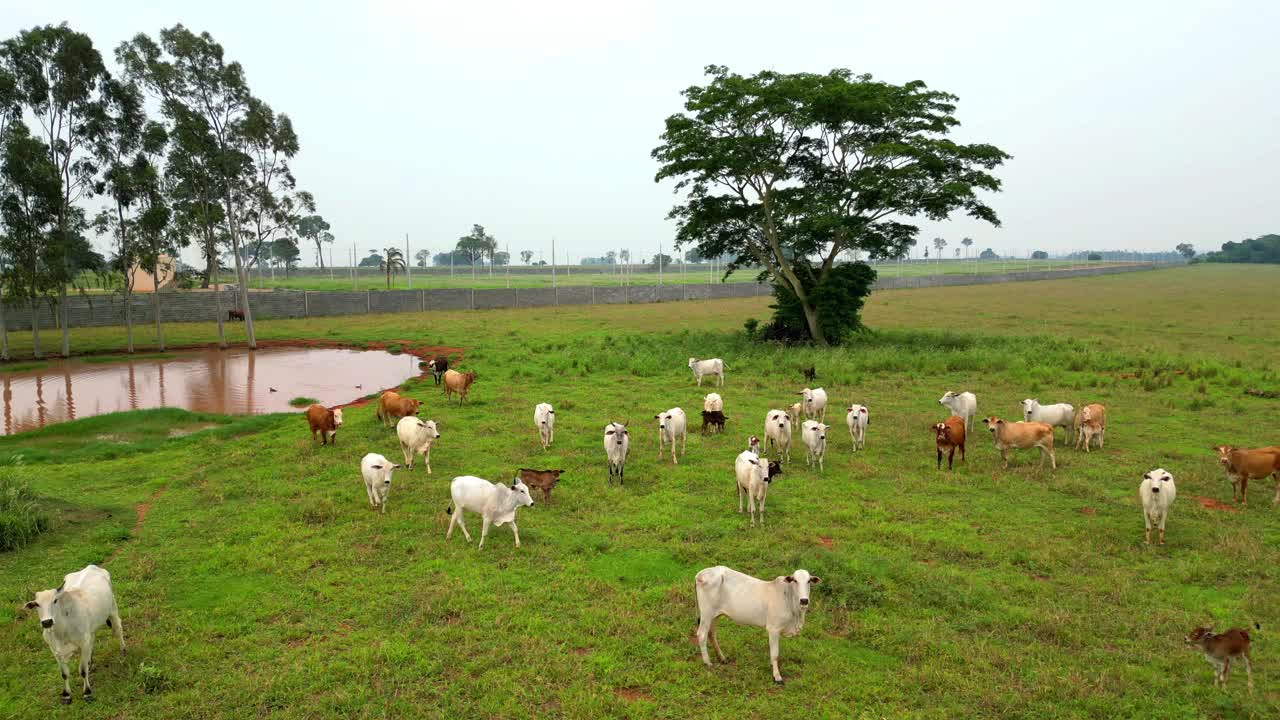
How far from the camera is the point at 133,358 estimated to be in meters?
33.7

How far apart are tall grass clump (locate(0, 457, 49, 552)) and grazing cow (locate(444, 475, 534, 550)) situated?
596 cm

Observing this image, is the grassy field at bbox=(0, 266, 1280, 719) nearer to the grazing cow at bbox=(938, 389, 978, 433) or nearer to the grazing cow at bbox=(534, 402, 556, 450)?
the grazing cow at bbox=(534, 402, 556, 450)

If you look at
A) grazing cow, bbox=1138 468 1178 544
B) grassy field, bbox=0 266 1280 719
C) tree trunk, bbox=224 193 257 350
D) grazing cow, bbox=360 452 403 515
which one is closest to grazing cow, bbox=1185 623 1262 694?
grassy field, bbox=0 266 1280 719

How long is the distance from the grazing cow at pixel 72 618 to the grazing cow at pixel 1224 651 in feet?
34.4

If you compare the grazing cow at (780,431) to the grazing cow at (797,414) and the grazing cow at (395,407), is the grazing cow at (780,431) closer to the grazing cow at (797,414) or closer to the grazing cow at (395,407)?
the grazing cow at (797,414)

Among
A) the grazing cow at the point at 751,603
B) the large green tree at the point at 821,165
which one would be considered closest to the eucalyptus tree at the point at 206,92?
the large green tree at the point at 821,165

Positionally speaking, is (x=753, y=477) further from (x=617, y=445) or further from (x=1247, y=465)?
(x=1247, y=465)

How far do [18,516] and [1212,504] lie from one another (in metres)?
18.1

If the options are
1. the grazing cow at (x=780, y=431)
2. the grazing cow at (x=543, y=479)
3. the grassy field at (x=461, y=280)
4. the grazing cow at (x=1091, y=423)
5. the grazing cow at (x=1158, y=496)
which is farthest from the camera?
the grassy field at (x=461, y=280)

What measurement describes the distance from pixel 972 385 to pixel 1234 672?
16.3 metres

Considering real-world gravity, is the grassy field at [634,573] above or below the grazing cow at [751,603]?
below

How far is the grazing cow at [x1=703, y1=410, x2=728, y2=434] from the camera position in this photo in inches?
642

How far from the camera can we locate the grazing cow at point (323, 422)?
15906 millimetres

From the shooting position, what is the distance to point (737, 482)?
12367 millimetres
